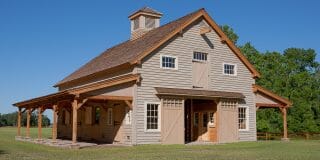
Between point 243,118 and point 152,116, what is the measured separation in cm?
694

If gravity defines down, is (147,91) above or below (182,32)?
below

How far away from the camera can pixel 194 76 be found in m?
25.2

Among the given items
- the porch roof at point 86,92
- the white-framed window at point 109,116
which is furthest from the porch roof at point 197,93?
the white-framed window at point 109,116

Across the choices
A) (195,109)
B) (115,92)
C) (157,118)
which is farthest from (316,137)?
(115,92)

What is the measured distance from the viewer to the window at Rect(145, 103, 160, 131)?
23219mm

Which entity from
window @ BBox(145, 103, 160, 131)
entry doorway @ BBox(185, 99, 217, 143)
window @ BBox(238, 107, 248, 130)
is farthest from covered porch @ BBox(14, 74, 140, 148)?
window @ BBox(238, 107, 248, 130)

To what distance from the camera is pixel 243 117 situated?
89.2 ft

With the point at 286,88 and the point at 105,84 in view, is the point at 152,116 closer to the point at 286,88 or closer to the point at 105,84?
the point at 105,84

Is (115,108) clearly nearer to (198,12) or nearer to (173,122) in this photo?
(173,122)

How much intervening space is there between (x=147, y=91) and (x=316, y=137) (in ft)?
55.3

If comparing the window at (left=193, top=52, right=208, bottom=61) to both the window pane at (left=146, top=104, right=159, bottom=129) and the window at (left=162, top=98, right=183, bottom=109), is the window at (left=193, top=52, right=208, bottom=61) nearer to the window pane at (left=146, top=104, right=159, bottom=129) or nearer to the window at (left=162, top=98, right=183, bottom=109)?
the window at (left=162, top=98, right=183, bottom=109)

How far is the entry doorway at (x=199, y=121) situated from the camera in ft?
87.6

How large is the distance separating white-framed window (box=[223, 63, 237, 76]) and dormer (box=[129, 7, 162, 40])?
24.1 ft

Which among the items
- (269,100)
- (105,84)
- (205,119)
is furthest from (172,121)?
(269,100)
